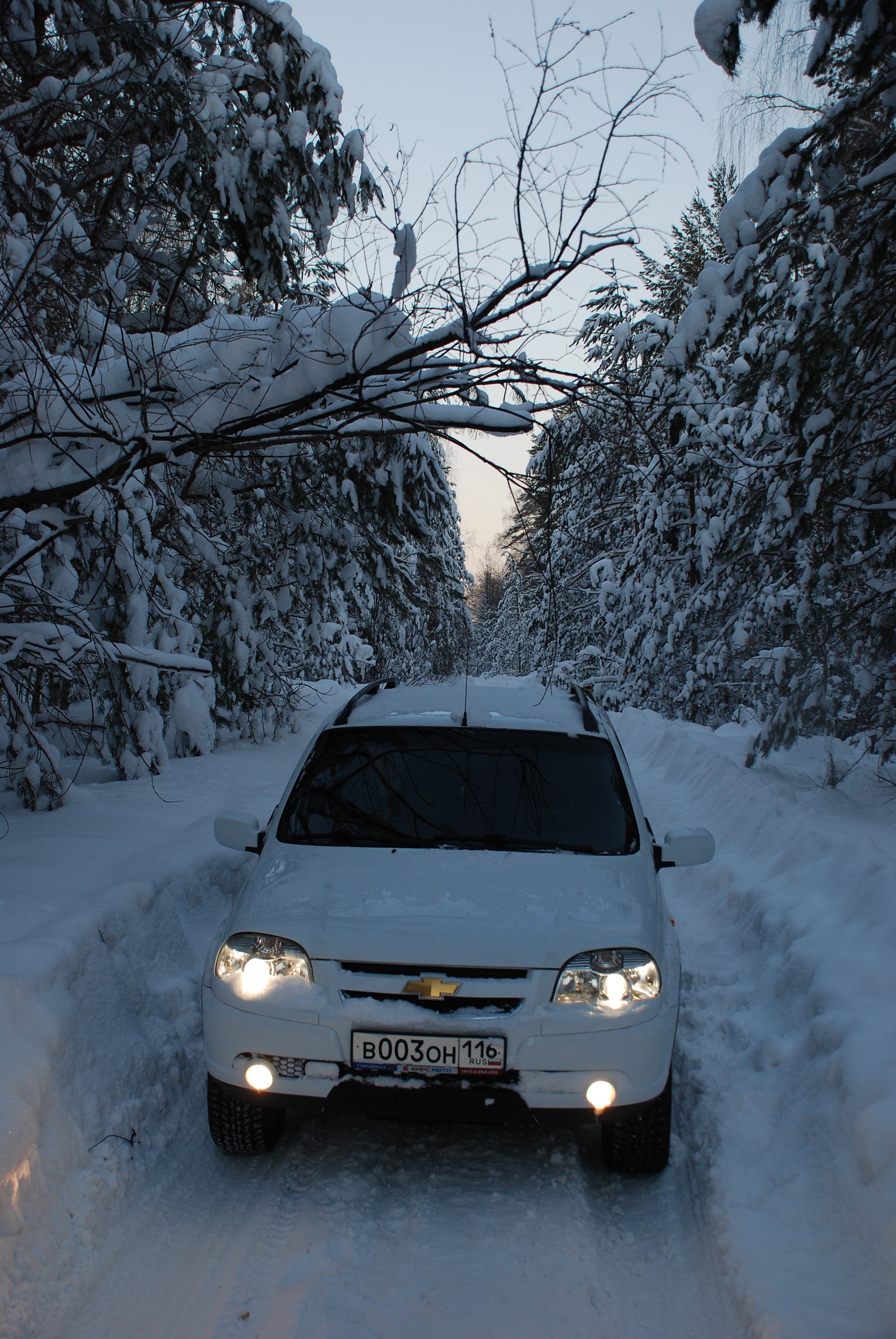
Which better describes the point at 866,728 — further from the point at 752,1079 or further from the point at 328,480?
the point at 328,480

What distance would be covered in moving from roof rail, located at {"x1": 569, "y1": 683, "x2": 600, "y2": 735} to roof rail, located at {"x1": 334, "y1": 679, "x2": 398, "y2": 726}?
1.10m

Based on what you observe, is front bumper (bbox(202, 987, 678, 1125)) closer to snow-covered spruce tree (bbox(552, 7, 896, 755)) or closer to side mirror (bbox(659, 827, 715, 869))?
side mirror (bbox(659, 827, 715, 869))

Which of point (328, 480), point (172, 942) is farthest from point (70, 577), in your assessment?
point (328, 480)

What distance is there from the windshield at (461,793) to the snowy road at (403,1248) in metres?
1.21

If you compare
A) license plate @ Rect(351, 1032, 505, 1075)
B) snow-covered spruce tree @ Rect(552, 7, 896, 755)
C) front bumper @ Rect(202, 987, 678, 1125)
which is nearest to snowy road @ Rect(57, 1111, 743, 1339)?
front bumper @ Rect(202, 987, 678, 1125)

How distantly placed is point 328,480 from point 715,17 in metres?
6.10

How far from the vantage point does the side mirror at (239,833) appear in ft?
13.2

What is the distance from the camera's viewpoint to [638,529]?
5.16 metres

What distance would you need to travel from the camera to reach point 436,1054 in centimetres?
292

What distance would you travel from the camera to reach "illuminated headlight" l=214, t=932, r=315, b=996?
307cm

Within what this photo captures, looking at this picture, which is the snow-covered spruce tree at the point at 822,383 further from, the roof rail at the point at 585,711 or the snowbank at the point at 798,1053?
the snowbank at the point at 798,1053

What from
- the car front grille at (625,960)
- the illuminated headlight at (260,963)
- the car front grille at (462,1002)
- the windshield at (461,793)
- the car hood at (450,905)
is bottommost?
the car front grille at (462,1002)

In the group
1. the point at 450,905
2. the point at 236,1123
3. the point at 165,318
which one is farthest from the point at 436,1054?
the point at 165,318

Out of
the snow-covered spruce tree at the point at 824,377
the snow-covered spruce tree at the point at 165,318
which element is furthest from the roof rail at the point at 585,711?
the snow-covered spruce tree at the point at 165,318
